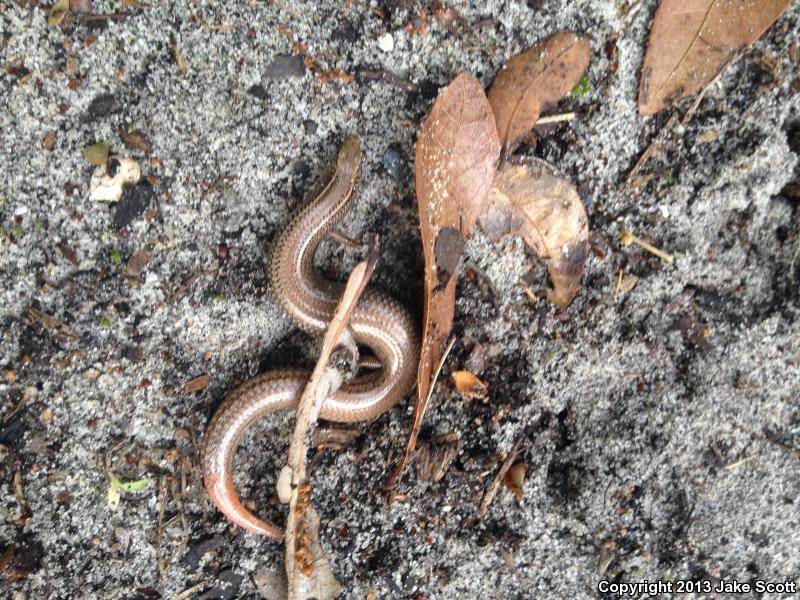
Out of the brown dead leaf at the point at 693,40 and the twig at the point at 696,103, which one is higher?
the brown dead leaf at the point at 693,40

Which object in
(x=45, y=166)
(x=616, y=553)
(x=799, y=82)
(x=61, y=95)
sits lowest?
(x=616, y=553)

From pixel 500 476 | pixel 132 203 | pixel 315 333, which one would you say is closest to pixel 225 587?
pixel 315 333

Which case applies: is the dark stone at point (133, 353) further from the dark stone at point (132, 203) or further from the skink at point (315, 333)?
the dark stone at point (132, 203)

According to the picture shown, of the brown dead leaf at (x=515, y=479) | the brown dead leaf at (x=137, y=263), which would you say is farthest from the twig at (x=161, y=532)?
the brown dead leaf at (x=515, y=479)

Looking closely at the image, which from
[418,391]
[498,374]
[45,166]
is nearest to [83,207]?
[45,166]

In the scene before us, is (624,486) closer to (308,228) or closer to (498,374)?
(498,374)

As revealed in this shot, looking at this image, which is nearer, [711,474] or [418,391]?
[418,391]

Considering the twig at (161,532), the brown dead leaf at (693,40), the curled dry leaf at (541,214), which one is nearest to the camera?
the brown dead leaf at (693,40)
